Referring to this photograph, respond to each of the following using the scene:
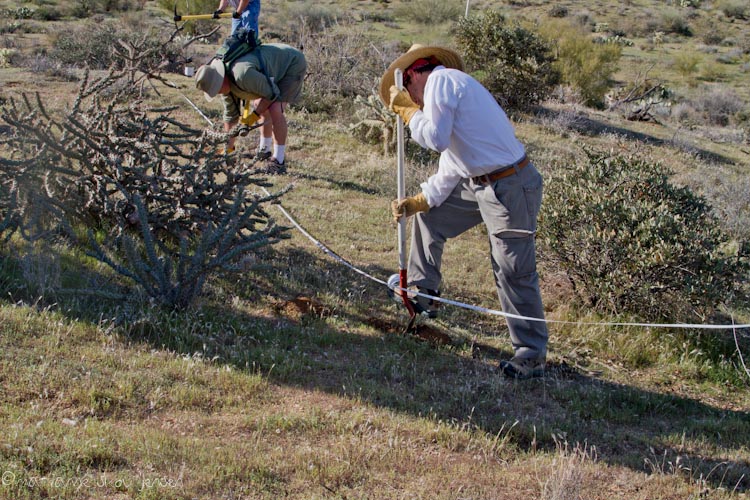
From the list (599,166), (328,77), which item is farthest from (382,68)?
(599,166)

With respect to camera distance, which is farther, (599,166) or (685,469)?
(599,166)

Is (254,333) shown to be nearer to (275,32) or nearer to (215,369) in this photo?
(215,369)

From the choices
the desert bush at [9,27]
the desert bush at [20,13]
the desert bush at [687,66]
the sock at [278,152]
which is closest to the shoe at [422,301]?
the sock at [278,152]

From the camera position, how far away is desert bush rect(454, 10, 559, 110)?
1423 cm

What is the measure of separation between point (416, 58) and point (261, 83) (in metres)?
3.34

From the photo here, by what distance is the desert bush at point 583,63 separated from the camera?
18.8 metres

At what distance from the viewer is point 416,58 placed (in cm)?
450

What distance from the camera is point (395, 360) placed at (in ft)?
14.6

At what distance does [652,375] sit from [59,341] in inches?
152

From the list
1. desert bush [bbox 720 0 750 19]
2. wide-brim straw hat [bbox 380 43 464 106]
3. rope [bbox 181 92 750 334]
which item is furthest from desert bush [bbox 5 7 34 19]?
desert bush [bbox 720 0 750 19]

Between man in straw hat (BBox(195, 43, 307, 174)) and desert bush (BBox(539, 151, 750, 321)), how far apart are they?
3.01 m

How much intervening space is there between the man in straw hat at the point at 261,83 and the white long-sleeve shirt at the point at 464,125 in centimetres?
327

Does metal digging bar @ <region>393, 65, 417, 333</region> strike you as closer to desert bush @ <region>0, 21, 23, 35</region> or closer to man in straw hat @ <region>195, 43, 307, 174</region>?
man in straw hat @ <region>195, 43, 307, 174</region>

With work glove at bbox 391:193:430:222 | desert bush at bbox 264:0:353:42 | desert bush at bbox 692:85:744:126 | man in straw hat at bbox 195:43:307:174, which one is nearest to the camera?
work glove at bbox 391:193:430:222
